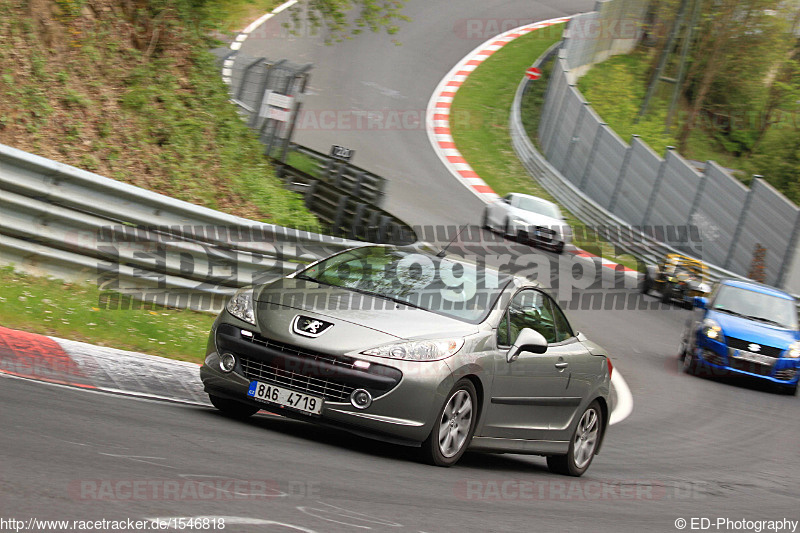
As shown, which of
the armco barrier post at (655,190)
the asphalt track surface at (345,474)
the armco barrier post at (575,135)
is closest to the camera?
the asphalt track surface at (345,474)

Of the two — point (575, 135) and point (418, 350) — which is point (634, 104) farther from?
point (418, 350)

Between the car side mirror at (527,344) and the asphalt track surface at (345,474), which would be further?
the car side mirror at (527,344)

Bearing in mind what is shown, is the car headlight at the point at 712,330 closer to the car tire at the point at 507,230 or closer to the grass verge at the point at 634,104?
the car tire at the point at 507,230

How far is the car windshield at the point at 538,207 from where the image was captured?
26145mm

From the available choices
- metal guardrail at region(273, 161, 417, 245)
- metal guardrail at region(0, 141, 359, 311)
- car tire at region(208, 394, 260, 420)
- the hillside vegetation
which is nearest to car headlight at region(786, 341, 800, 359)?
metal guardrail at region(273, 161, 417, 245)

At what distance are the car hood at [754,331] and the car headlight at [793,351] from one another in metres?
0.05

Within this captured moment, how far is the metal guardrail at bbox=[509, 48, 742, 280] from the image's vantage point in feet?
88.8

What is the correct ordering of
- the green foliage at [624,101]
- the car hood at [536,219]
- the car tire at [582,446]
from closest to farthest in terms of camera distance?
the car tire at [582,446]
the car hood at [536,219]
the green foliage at [624,101]

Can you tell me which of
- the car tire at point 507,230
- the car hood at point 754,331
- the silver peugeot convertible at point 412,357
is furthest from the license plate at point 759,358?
the car tire at point 507,230

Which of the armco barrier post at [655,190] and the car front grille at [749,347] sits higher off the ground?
the car front grille at [749,347]

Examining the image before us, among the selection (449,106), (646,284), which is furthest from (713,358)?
(449,106)

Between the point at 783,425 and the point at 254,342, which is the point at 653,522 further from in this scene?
the point at 783,425

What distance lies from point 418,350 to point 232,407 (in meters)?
1.58

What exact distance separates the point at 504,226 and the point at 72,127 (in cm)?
1520
